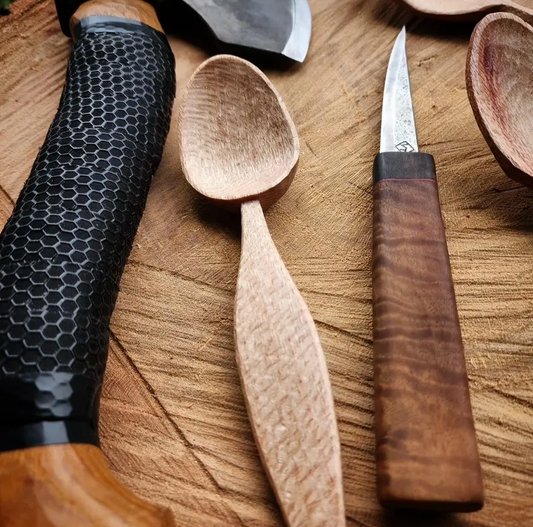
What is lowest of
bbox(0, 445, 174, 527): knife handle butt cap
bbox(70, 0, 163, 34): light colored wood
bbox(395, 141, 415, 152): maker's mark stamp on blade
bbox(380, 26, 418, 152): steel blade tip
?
bbox(0, 445, 174, 527): knife handle butt cap

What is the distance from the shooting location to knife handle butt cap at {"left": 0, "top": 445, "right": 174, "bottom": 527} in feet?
1.59

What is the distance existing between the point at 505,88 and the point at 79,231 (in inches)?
21.2

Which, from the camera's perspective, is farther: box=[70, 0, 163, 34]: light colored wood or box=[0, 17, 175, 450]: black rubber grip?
box=[70, 0, 163, 34]: light colored wood

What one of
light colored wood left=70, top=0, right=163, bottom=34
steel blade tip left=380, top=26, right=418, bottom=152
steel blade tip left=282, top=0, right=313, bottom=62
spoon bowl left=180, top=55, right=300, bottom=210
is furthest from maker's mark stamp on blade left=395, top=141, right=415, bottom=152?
light colored wood left=70, top=0, right=163, bottom=34

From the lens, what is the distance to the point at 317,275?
71cm

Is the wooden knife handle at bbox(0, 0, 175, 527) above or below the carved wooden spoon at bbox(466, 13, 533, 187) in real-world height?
below

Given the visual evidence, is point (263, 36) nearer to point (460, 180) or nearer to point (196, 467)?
point (460, 180)

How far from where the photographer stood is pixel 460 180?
0.77 m

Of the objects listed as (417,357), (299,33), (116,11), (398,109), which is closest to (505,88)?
(398,109)

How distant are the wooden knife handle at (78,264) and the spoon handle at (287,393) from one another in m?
0.11

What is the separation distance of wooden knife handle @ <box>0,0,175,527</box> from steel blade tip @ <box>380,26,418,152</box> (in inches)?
10.8

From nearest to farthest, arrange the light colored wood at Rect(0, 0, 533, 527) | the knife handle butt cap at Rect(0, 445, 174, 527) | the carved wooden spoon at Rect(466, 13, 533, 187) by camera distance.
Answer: the knife handle butt cap at Rect(0, 445, 174, 527) → the light colored wood at Rect(0, 0, 533, 527) → the carved wooden spoon at Rect(466, 13, 533, 187)

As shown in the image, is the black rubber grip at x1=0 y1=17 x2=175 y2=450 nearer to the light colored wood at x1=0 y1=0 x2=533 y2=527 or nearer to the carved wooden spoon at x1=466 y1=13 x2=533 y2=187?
the light colored wood at x1=0 y1=0 x2=533 y2=527

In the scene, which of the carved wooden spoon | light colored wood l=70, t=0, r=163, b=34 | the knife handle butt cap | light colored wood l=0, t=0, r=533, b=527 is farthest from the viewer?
light colored wood l=70, t=0, r=163, b=34
